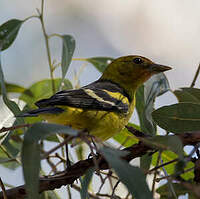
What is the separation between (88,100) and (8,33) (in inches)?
32.7

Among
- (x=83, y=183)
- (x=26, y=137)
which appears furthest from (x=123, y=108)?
(x=26, y=137)

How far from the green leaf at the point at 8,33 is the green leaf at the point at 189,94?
1.21 metres

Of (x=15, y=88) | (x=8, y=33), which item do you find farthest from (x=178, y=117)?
(x=15, y=88)

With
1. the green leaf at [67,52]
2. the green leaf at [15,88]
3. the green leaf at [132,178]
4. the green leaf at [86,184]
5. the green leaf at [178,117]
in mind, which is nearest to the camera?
the green leaf at [132,178]

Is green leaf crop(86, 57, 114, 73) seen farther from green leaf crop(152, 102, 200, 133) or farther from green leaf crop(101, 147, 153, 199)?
green leaf crop(101, 147, 153, 199)

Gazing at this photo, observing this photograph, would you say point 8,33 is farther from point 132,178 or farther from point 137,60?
point 132,178

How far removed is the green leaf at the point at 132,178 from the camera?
1.16 m

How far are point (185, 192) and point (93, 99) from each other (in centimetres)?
81

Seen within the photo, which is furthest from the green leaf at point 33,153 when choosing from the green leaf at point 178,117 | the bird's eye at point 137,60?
the bird's eye at point 137,60

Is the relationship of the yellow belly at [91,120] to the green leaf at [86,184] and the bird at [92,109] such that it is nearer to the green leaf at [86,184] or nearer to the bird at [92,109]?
the bird at [92,109]

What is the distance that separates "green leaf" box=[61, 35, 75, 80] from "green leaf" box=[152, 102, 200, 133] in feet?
2.31

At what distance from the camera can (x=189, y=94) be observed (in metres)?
2.22

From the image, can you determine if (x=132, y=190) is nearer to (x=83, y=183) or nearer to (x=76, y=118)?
(x=83, y=183)

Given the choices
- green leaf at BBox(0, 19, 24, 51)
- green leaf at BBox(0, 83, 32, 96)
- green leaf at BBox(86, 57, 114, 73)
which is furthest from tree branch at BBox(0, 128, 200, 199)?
green leaf at BBox(0, 83, 32, 96)
